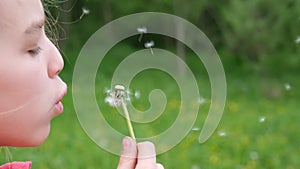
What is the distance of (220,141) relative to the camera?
6.00 metres

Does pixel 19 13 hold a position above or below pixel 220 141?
above

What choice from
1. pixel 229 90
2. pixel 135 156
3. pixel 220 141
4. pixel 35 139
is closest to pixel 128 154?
pixel 135 156

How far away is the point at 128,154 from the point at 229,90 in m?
8.95

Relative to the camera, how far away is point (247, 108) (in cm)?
830

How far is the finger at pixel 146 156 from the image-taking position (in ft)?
3.82

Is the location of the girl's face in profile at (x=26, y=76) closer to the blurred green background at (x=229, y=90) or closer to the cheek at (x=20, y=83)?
the cheek at (x=20, y=83)

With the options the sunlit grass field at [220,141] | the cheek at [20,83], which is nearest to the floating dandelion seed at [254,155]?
the sunlit grass field at [220,141]

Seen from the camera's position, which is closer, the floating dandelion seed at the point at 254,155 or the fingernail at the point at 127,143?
the fingernail at the point at 127,143

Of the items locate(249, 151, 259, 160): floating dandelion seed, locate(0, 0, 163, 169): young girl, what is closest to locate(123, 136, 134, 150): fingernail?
locate(0, 0, 163, 169): young girl

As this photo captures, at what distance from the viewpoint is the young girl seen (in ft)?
3.75

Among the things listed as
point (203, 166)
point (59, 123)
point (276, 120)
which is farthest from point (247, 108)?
point (203, 166)

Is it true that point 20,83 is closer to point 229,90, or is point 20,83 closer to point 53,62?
point 53,62

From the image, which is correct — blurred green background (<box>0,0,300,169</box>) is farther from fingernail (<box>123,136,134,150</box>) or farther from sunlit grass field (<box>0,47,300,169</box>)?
fingernail (<box>123,136,134,150</box>)

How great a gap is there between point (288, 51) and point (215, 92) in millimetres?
8415
